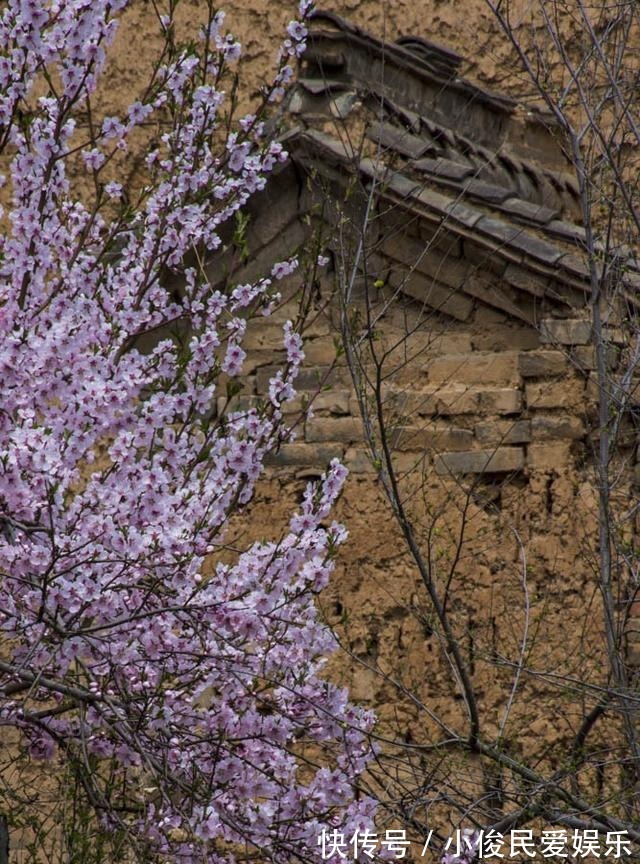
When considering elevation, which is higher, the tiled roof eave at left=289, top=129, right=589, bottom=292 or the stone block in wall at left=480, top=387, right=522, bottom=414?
the tiled roof eave at left=289, top=129, right=589, bottom=292

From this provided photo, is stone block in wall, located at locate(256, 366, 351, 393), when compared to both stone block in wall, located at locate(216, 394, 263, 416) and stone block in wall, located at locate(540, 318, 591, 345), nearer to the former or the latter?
stone block in wall, located at locate(216, 394, 263, 416)

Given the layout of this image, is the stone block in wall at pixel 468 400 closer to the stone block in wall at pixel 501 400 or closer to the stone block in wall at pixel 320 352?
the stone block in wall at pixel 501 400

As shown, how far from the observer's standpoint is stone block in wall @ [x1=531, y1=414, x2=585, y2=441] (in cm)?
732

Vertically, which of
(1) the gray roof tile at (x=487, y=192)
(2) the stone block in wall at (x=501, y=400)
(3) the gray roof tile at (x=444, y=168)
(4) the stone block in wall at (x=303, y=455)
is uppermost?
(3) the gray roof tile at (x=444, y=168)

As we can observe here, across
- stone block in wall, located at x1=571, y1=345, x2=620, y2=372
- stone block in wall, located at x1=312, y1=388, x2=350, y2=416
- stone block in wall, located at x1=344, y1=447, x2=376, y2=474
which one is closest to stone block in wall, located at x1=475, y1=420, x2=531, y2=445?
stone block in wall, located at x1=571, y1=345, x2=620, y2=372

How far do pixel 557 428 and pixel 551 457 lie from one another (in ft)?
0.47

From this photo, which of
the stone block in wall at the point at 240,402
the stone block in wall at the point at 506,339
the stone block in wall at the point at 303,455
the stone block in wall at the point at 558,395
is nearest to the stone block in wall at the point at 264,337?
the stone block in wall at the point at 240,402

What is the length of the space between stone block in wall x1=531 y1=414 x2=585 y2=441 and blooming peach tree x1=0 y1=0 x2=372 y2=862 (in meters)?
2.01

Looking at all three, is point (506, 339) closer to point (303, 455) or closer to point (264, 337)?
point (303, 455)

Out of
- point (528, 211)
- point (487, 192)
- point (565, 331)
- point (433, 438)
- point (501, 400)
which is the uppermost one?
point (487, 192)

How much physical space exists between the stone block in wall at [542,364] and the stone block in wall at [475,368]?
1.7 inches

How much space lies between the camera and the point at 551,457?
23.9 ft

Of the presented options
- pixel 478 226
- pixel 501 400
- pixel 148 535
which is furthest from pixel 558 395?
pixel 148 535

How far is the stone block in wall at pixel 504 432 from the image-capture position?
7.37m
